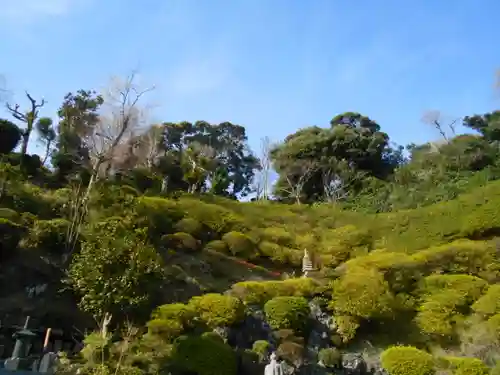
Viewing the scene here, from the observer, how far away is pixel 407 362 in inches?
502

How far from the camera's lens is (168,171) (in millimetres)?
31484

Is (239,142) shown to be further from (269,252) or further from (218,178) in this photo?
(269,252)

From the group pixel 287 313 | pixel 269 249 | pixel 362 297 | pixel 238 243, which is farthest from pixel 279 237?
pixel 287 313

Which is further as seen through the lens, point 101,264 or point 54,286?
point 54,286

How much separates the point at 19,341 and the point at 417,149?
3275 cm

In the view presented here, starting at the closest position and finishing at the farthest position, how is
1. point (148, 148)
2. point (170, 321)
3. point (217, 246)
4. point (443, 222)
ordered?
1. point (170, 321)
2. point (443, 222)
3. point (217, 246)
4. point (148, 148)

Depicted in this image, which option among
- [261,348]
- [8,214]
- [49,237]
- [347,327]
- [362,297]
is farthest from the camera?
[8,214]

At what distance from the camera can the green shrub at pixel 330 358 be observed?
1342 centimetres

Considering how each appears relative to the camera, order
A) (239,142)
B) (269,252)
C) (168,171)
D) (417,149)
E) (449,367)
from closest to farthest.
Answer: (449,367) < (269,252) < (168,171) < (417,149) < (239,142)

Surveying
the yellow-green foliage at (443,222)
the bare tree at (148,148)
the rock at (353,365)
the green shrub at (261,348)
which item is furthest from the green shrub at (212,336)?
the bare tree at (148,148)

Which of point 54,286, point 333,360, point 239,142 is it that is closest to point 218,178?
point 239,142

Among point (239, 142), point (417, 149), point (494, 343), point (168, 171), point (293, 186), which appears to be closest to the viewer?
point (494, 343)

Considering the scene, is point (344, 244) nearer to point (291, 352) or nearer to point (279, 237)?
point (279, 237)

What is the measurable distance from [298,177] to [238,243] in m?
14.2
